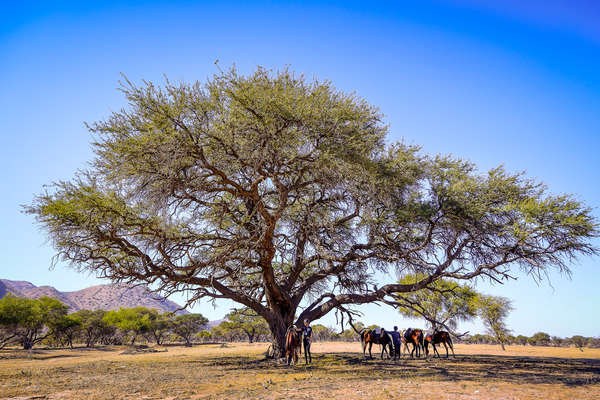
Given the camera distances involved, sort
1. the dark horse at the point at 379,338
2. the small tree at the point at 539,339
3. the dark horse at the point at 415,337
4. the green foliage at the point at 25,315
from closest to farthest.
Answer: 1. the dark horse at the point at 379,338
2. the dark horse at the point at 415,337
3. the green foliage at the point at 25,315
4. the small tree at the point at 539,339

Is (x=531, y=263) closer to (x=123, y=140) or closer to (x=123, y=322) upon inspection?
(x=123, y=140)

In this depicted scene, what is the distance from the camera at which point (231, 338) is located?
2643 inches

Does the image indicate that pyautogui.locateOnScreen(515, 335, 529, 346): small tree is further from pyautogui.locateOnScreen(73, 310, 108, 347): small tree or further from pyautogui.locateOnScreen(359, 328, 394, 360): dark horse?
pyautogui.locateOnScreen(73, 310, 108, 347): small tree

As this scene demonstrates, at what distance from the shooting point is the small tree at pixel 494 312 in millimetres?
37156

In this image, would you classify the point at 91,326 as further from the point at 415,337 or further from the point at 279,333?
the point at 415,337

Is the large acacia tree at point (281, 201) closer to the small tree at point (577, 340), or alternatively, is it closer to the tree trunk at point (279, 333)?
the tree trunk at point (279, 333)

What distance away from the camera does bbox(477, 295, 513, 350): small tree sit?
37.2 metres

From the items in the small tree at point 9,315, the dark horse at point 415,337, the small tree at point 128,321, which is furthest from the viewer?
the small tree at point 128,321

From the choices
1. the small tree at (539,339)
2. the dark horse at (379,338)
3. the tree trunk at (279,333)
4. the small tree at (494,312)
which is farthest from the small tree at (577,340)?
the tree trunk at (279,333)

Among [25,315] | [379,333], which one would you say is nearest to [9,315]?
[25,315]

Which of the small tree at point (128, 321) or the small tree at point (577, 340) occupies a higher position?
the small tree at point (128, 321)

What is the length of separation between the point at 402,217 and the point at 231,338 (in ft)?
206

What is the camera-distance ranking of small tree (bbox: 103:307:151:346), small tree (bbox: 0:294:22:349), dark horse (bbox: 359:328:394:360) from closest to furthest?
dark horse (bbox: 359:328:394:360), small tree (bbox: 0:294:22:349), small tree (bbox: 103:307:151:346)

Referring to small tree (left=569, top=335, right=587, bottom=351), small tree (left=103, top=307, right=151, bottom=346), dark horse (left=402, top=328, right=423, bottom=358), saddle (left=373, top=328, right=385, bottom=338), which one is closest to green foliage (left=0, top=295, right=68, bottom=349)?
small tree (left=103, top=307, right=151, bottom=346)
